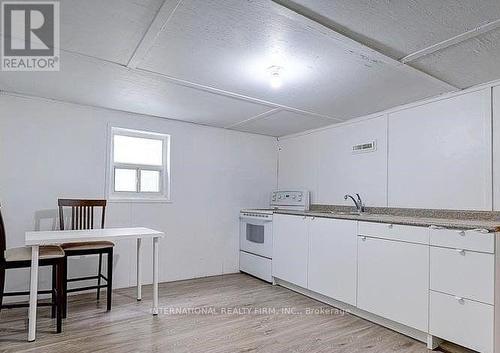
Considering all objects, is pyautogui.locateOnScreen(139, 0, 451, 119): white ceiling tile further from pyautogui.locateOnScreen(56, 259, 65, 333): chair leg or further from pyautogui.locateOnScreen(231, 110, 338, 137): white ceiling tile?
pyautogui.locateOnScreen(56, 259, 65, 333): chair leg

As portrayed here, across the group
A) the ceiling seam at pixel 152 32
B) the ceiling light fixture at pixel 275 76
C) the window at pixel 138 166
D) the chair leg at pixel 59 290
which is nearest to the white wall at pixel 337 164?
the ceiling light fixture at pixel 275 76

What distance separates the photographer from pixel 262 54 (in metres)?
2.12

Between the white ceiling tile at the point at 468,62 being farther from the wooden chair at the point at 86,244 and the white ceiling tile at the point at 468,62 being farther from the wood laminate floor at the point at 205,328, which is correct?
the wooden chair at the point at 86,244

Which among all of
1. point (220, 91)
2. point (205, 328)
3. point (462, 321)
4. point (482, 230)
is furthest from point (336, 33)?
point (205, 328)

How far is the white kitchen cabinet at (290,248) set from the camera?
135 inches

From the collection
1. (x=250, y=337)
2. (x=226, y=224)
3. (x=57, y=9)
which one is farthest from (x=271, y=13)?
(x=226, y=224)

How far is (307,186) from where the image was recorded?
14.2ft

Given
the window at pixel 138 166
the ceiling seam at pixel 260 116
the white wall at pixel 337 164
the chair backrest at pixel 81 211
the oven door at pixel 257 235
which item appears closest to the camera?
the chair backrest at pixel 81 211

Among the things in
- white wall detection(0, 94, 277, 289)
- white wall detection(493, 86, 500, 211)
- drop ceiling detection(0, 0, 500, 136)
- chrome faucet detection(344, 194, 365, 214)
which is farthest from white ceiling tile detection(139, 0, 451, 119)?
white wall detection(0, 94, 277, 289)

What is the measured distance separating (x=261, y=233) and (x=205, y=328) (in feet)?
5.52

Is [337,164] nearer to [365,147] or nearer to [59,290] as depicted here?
[365,147]

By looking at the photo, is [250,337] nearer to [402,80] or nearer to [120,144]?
[402,80]

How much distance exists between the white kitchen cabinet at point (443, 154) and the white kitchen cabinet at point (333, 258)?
72 cm

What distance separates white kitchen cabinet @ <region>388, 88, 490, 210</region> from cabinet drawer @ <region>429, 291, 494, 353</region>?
90 cm
